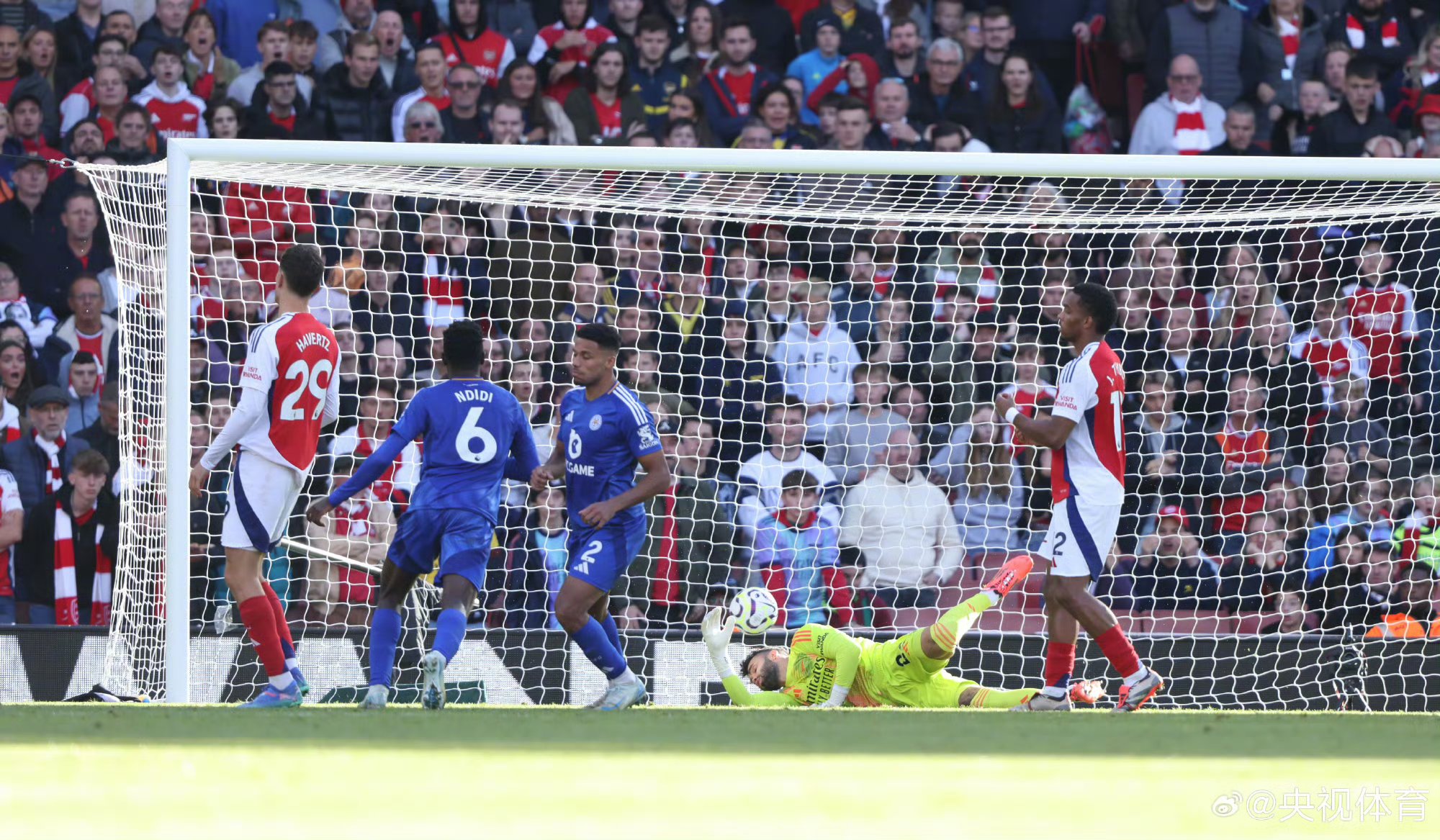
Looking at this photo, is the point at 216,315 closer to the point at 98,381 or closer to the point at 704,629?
the point at 98,381

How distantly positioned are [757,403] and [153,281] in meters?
3.17

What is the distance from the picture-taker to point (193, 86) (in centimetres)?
1059

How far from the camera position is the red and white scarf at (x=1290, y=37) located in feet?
36.8

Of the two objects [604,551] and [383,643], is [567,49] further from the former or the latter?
[383,643]

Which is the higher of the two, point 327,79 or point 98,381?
point 327,79

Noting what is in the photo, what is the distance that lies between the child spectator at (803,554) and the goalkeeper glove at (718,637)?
1.46 metres

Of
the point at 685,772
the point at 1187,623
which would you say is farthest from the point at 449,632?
the point at 1187,623

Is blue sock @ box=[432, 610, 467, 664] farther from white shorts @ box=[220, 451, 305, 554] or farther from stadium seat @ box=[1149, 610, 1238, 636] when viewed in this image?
stadium seat @ box=[1149, 610, 1238, 636]

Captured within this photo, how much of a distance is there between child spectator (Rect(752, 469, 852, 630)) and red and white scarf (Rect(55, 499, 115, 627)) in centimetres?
344

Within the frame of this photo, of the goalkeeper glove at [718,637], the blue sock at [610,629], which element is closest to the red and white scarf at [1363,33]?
the goalkeeper glove at [718,637]

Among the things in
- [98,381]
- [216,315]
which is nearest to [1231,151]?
[216,315]

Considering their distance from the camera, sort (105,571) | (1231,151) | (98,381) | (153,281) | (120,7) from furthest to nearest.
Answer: (120,7)
(1231,151)
(98,381)
(105,571)
(153,281)

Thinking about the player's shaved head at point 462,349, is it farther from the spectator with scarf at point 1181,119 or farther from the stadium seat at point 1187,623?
the spectator with scarf at point 1181,119

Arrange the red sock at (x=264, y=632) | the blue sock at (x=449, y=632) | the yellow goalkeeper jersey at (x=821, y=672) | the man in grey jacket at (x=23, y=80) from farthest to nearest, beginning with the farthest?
the man in grey jacket at (x=23, y=80) < the yellow goalkeeper jersey at (x=821, y=672) < the red sock at (x=264, y=632) < the blue sock at (x=449, y=632)
